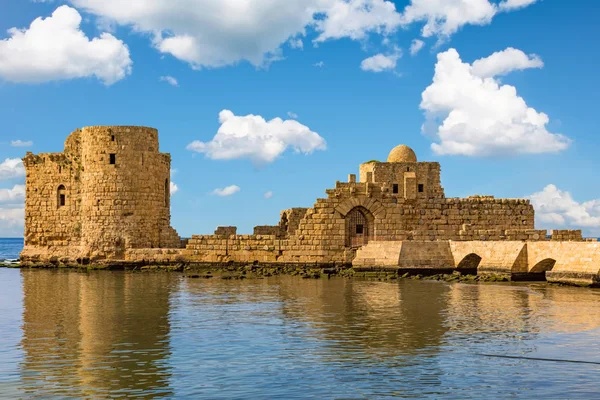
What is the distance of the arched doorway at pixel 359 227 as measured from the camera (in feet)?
89.4

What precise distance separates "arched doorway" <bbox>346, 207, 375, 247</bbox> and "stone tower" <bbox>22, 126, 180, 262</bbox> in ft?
25.5

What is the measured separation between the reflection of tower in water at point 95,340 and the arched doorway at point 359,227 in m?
8.71

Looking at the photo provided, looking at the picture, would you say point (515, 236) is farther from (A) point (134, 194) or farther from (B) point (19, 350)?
(B) point (19, 350)

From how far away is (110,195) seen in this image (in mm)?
29469

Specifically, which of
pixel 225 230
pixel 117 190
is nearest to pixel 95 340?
pixel 117 190

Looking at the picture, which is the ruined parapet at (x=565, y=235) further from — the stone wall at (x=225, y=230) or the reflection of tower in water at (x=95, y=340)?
the stone wall at (x=225, y=230)

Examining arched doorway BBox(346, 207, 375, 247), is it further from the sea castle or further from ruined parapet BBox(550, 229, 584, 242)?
ruined parapet BBox(550, 229, 584, 242)

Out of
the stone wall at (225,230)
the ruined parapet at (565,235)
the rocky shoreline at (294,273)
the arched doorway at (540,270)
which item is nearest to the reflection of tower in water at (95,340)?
the rocky shoreline at (294,273)

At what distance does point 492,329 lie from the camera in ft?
42.1

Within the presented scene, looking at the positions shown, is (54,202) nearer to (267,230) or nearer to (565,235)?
(267,230)

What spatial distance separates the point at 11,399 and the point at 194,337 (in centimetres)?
434

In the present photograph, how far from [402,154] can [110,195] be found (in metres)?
17.3

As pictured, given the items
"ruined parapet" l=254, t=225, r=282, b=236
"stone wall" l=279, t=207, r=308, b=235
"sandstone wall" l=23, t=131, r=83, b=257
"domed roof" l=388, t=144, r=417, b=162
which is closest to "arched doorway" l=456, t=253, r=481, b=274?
"stone wall" l=279, t=207, r=308, b=235

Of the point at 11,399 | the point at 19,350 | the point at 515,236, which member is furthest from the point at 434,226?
the point at 11,399
